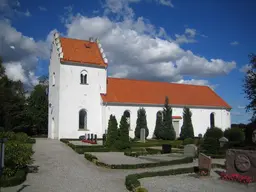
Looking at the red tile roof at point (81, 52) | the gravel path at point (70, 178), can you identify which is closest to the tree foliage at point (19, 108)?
the red tile roof at point (81, 52)

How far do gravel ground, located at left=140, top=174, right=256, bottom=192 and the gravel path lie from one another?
1.22 metres

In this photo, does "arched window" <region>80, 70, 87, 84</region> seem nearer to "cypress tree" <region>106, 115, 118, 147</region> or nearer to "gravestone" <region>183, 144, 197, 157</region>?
"cypress tree" <region>106, 115, 118, 147</region>

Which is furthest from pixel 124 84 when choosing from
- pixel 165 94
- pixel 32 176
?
pixel 32 176

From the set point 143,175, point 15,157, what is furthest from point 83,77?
point 143,175

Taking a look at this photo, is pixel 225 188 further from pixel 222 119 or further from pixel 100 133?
pixel 222 119

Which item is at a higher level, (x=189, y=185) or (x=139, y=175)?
(x=139, y=175)

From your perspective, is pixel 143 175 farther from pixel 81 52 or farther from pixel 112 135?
pixel 81 52

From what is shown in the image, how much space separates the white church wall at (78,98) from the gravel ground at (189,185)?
846 inches

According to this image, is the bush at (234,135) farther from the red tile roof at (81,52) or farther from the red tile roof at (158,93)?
the red tile roof at (81,52)

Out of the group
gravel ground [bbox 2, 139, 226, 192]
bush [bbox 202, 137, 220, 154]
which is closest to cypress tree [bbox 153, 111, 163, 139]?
bush [bbox 202, 137, 220, 154]

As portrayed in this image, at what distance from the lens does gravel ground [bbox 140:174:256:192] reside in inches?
405

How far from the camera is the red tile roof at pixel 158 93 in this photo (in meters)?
36.2

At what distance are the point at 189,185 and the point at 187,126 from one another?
2672cm

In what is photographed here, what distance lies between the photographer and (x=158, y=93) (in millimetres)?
39719
